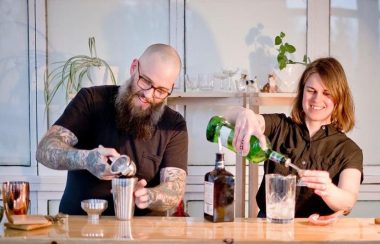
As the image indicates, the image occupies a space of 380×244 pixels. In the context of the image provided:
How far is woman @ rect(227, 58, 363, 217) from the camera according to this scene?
5.90 feet

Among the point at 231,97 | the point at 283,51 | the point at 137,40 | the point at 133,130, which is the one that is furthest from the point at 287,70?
the point at 133,130

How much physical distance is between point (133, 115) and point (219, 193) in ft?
2.01

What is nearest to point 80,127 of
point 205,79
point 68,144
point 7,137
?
point 68,144

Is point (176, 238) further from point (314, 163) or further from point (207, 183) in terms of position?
point (314, 163)

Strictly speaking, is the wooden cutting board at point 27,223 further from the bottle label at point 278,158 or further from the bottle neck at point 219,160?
the bottle label at point 278,158

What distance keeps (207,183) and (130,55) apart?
68.5 inches

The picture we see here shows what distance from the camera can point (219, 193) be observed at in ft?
4.91

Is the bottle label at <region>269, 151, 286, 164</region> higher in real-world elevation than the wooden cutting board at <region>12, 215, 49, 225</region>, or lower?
higher

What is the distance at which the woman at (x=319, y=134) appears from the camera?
180 cm

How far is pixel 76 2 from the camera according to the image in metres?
3.07

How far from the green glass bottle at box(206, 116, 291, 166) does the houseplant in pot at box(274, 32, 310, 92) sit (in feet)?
Answer: 3.95

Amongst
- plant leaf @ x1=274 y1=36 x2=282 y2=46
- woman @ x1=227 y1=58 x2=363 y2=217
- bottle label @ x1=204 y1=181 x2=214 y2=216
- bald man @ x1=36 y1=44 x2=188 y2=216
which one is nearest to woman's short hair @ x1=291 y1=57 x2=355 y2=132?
woman @ x1=227 y1=58 x2=363 y2=217

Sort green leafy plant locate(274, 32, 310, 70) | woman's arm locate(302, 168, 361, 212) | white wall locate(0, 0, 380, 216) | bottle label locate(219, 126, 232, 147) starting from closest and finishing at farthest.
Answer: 1. woman's arm locate(302, 168, 361, 212)
2. bottle label locate(219, 126, 232, 147)
3. green leafy plant locate(274, 32, 310, 70)
4. white wall locate(0, 0, 380, 216)

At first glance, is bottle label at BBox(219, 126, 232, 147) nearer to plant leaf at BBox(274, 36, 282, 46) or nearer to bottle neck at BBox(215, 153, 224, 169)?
bottle neck at BBox(215, 153, 224, 169)
